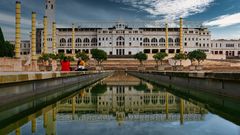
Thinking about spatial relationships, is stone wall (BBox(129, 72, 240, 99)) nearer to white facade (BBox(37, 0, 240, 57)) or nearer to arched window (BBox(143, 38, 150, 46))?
white facade (BBox(37, 0, 240, 57))

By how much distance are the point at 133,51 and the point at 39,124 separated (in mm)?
126213

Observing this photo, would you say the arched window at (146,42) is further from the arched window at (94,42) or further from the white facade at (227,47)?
the white facade at (227,47)

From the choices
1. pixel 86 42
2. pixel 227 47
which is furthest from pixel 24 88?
pixel 227 47


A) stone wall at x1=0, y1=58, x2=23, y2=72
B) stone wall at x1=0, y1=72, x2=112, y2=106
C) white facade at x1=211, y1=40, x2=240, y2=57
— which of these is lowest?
stone wall at x1=0, y1=72, x2=112, y2=106

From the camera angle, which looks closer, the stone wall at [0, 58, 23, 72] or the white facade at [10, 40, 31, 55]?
the stone wall at [0, 58, 23, 72]

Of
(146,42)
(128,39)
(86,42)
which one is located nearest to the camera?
(128,39)

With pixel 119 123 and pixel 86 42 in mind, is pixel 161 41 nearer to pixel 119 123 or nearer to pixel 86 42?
pixel 86 42

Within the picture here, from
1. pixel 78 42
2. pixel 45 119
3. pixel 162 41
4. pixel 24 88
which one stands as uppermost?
pixel 162 41

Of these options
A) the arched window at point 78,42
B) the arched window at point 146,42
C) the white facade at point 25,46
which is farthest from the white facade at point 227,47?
the white facade at point 25,46

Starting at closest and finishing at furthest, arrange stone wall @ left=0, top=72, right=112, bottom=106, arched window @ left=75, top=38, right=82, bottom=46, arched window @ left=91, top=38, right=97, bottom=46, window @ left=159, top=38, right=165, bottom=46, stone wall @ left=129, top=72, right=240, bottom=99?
stone wall @ left=0, top=72, right=112, bottom=106 → stone wall @ left=129, top=72, right=240, bottom=99 → arched window @ left=75, top=38, right=82, bottom=46 → window @ left=159, top=38, right=165, bottom=46 → arched window @ left=91, top=38, right=97, bottom=46

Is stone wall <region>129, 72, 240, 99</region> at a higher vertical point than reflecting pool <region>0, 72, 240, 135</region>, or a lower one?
higher

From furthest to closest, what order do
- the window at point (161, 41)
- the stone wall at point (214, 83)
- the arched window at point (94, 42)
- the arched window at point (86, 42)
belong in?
the arched window at point (86, 42) < the arched window at point (94, 42) < the window at point (161, 41) < the stone wall at point (214, 83)

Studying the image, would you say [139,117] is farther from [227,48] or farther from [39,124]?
[227,48]

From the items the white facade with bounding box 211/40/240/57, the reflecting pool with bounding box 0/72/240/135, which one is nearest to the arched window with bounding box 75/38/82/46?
the white facade with bounding box 211/40/240/57
